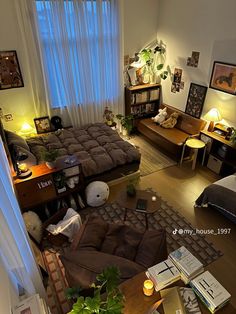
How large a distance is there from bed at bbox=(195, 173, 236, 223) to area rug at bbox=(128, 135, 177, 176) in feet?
3.51

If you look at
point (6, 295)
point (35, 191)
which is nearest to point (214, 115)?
point (35, 191)

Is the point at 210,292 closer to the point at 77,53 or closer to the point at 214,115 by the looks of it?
the point at 214,115

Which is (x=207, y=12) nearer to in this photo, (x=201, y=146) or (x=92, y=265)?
(x=201, y=146)

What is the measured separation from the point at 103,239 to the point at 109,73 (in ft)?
11.0

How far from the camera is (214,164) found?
Result: 3953mm

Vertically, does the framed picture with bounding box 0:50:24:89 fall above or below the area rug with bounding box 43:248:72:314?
above

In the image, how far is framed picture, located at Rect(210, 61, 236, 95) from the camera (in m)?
3.58

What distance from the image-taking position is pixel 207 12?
12.2 ft

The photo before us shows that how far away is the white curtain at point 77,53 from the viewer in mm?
3668

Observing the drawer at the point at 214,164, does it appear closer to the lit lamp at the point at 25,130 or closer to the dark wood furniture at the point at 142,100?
the dark wood furniture at the point at 142,100

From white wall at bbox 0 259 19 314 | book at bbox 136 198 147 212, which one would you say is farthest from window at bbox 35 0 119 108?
white wall at bbox 0 259 19 314

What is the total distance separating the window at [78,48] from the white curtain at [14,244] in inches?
111

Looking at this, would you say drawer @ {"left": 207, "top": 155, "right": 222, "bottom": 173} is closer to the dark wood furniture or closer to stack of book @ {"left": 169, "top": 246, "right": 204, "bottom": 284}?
the dark wood furniture

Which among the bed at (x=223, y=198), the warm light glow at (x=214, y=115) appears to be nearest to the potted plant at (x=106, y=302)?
the bed at (x=223, y=198)
